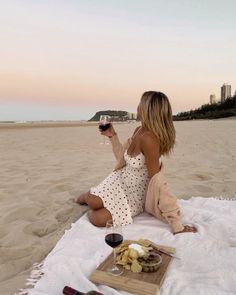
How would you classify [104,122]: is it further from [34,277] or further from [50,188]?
[34,277]

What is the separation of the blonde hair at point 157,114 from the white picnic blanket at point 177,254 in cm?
97

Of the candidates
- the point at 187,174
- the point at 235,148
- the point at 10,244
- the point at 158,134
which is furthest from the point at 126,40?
the point at 10,244

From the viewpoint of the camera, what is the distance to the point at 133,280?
2.24 m

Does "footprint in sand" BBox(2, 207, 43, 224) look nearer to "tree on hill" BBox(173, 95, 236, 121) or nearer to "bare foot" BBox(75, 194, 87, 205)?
"bare foot" BBox(75, 194, 87, 205)

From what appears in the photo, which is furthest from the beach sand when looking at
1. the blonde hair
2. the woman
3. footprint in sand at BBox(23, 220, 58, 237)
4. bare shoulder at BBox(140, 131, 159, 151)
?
the blonde hair

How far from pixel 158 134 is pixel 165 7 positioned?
10377mm

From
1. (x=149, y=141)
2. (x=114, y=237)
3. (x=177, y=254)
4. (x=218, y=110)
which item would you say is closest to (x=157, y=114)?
→ (x=149, y=141)

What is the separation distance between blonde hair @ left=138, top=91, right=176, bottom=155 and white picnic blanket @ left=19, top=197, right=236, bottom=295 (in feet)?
3.20

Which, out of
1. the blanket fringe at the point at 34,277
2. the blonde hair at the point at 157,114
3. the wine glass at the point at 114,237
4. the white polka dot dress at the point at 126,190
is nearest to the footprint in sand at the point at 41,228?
the white polka dot dress at the point at 126,190

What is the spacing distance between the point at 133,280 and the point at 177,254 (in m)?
0.70

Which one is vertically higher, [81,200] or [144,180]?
[144,180]

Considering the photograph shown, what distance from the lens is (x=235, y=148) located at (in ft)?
30.0

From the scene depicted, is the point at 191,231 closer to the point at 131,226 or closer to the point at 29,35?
the point at 131,226

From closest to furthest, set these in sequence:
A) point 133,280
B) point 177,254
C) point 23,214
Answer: point 133,280, point 177,254, point 23,214
